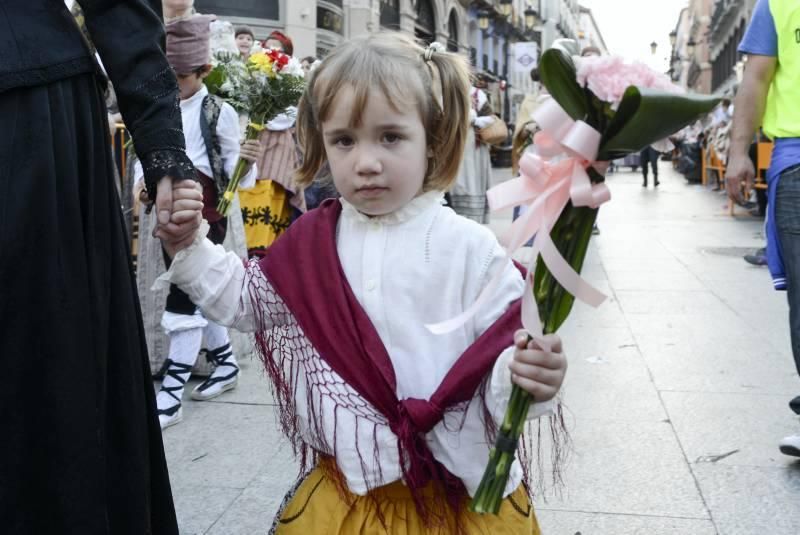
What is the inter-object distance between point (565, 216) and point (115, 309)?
3.33 ft

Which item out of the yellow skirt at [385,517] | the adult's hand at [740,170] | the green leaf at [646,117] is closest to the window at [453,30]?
the adult's hand at [740,170]

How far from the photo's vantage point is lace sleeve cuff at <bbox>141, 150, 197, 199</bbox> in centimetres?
197

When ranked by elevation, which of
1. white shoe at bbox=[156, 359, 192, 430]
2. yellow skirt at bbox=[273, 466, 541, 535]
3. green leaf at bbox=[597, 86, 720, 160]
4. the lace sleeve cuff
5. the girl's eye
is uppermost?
green leaf at bbox=[597, 86, 720, 160]

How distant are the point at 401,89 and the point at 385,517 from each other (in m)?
0.92

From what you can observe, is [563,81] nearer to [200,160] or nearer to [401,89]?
[401,89]

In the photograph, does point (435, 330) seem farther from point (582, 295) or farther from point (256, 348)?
point (256, 348)

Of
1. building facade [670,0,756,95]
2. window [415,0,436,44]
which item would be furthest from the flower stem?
window [415,0,436,44]

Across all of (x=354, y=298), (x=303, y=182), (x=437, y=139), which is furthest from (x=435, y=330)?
(x=303, y=182)

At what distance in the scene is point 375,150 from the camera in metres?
1.90

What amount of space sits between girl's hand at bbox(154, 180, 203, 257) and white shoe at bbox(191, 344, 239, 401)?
263 cm

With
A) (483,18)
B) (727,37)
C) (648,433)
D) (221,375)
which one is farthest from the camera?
(727,37)

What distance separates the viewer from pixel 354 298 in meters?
1.94

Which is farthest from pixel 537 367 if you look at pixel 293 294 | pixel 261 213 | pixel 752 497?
pixel 261 213

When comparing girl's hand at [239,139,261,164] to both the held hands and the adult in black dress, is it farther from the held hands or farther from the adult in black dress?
the adult in black dress
